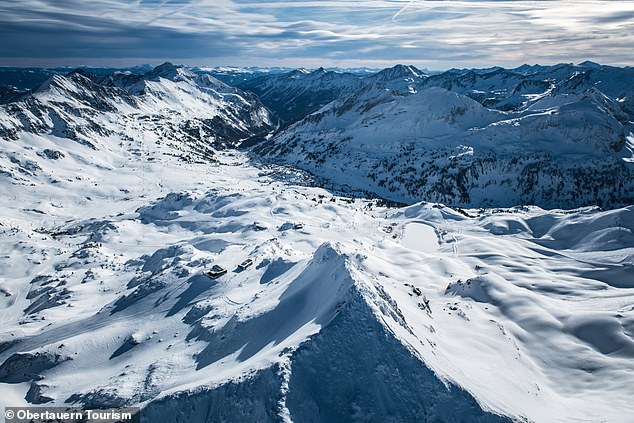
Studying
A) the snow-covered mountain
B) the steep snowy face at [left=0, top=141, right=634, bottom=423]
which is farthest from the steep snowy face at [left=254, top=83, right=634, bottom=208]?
the steep snowy face at [left=0, top=141, right=634, bottom=423]

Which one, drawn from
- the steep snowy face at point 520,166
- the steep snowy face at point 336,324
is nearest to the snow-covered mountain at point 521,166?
the steep snowy face at point 520,166

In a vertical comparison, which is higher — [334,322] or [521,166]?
[334,322]

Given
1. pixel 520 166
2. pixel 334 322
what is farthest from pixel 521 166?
pixel 334 322

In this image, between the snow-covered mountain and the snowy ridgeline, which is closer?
the snowy ridgeline

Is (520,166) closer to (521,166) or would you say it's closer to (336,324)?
(521,166)

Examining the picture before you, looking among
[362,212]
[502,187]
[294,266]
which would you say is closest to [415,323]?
[294,266]

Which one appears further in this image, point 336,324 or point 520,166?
point 520,166

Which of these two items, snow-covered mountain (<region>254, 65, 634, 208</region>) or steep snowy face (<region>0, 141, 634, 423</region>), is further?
snow-covered mountain (<region>254, 65, 634, 208</region>)

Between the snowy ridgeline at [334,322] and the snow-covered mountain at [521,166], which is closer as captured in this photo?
the snowy ridgeline at [334,322]

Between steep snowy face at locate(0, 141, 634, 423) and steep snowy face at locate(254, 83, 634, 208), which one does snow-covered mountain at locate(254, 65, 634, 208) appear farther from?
steep snowy face at locate(0, 141, 634, 423)

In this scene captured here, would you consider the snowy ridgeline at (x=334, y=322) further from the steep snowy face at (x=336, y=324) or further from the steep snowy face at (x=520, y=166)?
the steep snowy face at (x=520, y=166)

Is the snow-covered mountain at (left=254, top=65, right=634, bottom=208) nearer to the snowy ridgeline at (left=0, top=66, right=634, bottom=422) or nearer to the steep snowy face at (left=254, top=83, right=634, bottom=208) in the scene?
the steep snowy face at (left=254, top=83, right=634, bottom=208)

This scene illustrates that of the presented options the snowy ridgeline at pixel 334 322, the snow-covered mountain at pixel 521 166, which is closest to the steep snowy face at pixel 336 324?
the snowy ridgeline at pixel 334 322

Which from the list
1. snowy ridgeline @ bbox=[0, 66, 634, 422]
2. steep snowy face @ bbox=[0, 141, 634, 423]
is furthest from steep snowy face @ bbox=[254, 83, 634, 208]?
steep snowy face @ bbox=[0, 141, 634, 423]
